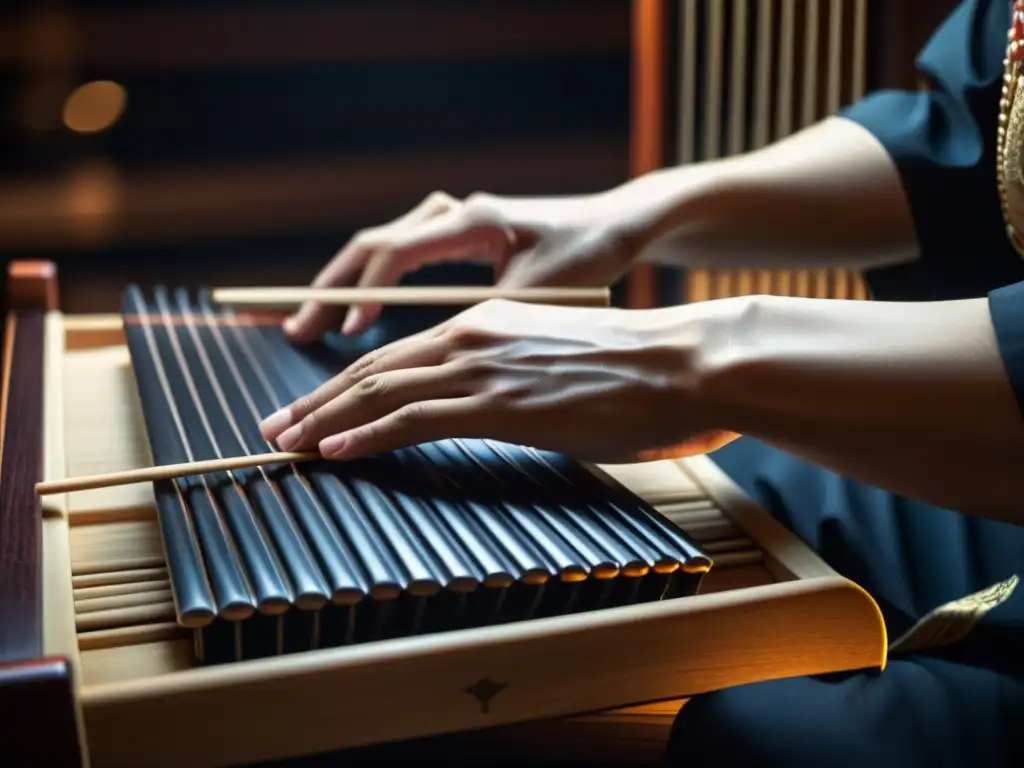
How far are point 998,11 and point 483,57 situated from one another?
4.97ft

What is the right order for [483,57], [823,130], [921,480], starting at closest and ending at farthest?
[921,480]
[823,130]
[483,57]

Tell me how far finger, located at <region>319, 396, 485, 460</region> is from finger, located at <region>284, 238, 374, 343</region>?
15.3 inches

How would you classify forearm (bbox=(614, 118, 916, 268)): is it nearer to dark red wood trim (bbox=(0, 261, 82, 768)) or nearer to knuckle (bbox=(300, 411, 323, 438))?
knuckle (bbox=(300, 411, 323, 438))

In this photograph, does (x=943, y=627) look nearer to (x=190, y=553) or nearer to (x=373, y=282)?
(x=190, y=553)

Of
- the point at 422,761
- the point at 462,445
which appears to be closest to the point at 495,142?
the point at 462,445

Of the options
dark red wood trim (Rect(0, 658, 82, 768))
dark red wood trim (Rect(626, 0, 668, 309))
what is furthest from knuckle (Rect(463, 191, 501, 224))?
dark red wood trim (Rect(0, 658, 82, 768))

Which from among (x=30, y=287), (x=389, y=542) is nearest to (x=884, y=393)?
(x=389, y=542)

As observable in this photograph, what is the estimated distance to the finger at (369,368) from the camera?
81 cm

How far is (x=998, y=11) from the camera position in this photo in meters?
1.17

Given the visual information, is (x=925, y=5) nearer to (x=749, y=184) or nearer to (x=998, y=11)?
(x=998, y=11)

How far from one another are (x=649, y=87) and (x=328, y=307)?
74 cm

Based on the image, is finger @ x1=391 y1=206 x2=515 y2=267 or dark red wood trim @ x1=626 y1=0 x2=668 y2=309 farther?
dark red wood trim @ x1=626 y1=0 x2=668 y2=309

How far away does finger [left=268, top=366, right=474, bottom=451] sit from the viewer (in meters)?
0.78

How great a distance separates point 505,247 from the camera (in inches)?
47.9
